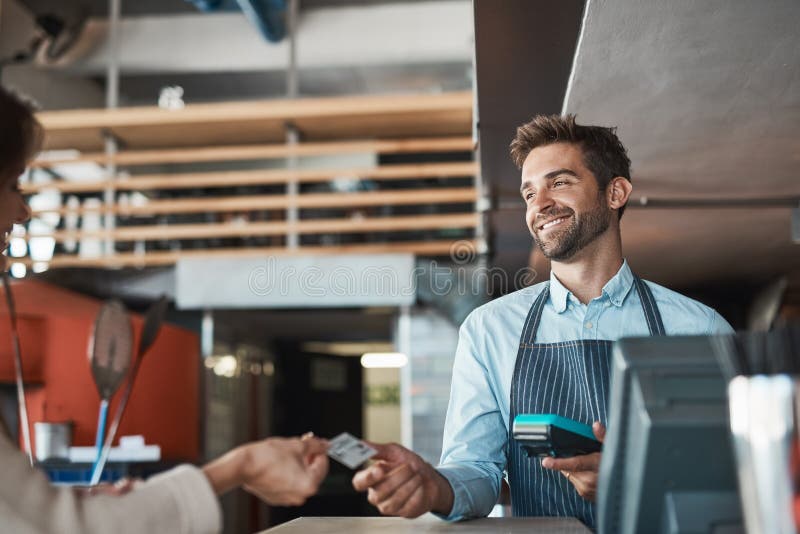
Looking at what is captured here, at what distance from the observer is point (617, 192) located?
2461mm

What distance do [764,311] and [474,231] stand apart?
2.44 metres

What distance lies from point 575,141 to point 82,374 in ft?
16.1

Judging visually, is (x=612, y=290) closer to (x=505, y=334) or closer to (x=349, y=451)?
(x=505, y=334)

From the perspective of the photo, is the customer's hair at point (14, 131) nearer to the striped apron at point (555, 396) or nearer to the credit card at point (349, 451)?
the credit card at point (349, 451)

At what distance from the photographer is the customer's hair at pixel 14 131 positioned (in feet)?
4.19

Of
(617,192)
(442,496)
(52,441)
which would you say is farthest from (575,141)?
(52,441)

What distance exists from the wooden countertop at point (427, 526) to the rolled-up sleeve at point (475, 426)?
0.39ft

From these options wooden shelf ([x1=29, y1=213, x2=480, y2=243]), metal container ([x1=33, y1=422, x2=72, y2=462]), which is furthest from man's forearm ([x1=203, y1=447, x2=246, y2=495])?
wooden shelf ([x1=29, y1=213, x2=480, y2=243])

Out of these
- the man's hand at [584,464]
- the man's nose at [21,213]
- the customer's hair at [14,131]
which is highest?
the customer's hair at [14,131]

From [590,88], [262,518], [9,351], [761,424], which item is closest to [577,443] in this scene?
[761,424]

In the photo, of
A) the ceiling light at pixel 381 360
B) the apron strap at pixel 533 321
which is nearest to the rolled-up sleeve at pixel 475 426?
the apron strap at pixel 533 321

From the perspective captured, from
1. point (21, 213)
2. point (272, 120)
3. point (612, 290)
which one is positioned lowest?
point (612, 290)

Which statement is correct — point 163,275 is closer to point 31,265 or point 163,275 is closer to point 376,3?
point 31,265

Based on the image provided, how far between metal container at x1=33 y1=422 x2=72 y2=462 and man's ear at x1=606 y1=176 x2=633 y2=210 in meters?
3.91
